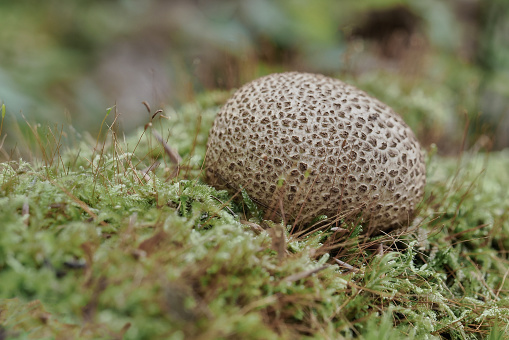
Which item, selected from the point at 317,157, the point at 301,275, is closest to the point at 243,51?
the point at 317,157

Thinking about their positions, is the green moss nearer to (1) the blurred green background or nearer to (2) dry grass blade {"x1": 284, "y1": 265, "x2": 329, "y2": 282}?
(2) dry grass blade {"x1": 284, "y1": 265, "x2": 329, "y2": 282}

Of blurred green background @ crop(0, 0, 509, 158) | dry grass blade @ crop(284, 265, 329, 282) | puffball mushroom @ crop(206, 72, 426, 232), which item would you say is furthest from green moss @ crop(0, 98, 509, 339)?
blurred green background @ crop(0, 0, 509, 158)

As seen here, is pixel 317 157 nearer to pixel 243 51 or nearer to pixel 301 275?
pixel 301 275

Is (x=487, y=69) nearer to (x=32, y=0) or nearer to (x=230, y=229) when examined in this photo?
(x=230, y=229)

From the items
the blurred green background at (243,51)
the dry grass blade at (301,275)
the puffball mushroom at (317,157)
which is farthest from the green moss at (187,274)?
the blurred green background at (243,51)

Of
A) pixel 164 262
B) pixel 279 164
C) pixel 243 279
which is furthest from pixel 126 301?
pixel 279 164

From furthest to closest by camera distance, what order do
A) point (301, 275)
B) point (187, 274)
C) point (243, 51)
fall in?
point (243, 51), point (301, 275), point (187, 274)

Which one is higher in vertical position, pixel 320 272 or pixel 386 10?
pixel 386 10
